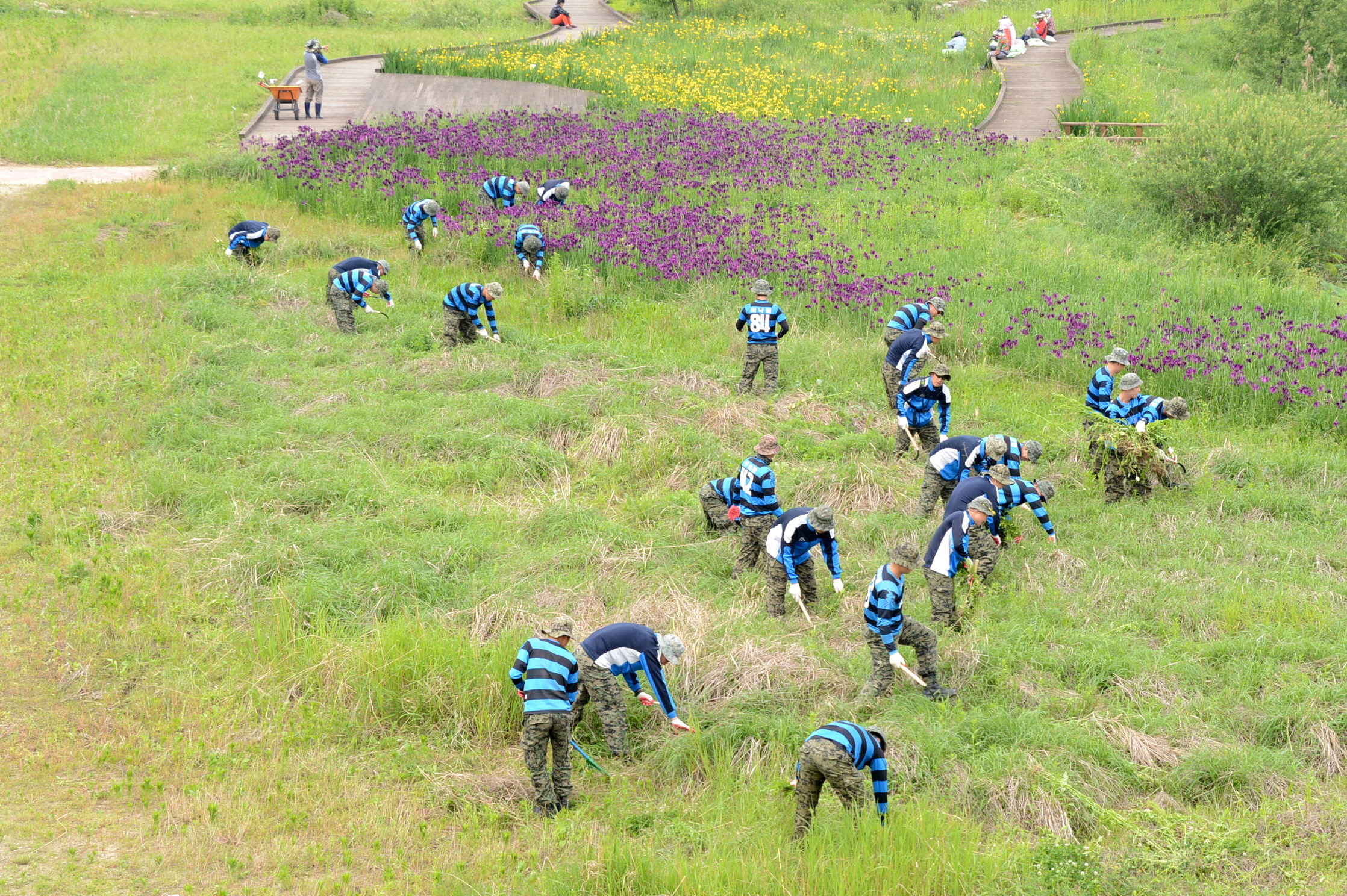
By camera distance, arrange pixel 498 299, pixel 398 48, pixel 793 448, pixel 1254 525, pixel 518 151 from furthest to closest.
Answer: pixel 398 48
pixel 518 151
pixel 498 299
pixel 793 448
pixel 1254 525

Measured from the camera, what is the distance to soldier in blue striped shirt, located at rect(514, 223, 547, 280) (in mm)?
19828

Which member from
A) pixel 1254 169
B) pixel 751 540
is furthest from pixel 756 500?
pixel 1254 169

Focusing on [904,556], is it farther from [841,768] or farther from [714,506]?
[714,506]

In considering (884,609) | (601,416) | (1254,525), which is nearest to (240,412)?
(601,416)

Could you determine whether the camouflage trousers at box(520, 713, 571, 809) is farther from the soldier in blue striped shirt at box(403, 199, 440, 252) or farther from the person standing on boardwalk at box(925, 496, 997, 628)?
the soldier in blue striped shirt at box(403, 199, 440, 252)

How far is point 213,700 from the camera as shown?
31.4 ft

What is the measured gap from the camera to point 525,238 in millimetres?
19891

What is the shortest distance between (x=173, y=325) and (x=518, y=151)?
33.8 feet

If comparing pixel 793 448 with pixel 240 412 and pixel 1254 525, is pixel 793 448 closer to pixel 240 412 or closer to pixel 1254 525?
pixel 1254 525

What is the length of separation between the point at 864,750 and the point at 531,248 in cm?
1390

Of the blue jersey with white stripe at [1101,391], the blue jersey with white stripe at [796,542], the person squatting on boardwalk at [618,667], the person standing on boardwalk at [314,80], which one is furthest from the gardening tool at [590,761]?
the person standing on boardwalk at [314,80]

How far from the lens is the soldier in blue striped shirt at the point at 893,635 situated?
354 inches

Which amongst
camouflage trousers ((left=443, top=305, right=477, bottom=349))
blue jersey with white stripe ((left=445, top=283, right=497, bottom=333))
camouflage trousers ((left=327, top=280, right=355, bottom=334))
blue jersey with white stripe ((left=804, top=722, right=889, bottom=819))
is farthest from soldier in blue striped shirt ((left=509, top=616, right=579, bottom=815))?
camouflage trousers ((left=327, top=280, right=355, bottom=334))

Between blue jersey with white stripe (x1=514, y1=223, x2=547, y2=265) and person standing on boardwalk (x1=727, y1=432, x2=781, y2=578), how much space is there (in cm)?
965
